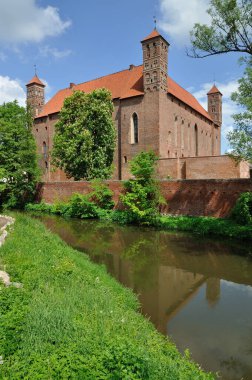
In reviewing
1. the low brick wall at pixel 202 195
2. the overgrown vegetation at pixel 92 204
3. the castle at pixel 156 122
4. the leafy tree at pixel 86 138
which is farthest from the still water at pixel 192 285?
the castle at pixel 156 122

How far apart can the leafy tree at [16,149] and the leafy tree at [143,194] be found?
11379mm

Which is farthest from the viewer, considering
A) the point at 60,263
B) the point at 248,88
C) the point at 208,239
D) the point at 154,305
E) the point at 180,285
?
the point at 208,239

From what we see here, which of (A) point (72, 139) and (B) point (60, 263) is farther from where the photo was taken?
(A) point (72, 139)

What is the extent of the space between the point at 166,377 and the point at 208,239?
461 inches

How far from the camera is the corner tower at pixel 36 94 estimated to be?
40.8 meters

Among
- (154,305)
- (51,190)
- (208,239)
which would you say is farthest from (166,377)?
(51,190)

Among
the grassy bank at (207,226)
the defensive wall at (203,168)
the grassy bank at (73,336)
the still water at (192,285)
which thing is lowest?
the still water at (192,285)

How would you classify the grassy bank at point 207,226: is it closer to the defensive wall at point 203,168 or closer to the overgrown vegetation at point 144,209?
the overgrown vegetation at point 144,209

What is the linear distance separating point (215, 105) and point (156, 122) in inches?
755

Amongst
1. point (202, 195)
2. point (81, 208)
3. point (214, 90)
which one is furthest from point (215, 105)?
point (202, 195)

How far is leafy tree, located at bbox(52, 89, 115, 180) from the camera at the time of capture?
23922 mm

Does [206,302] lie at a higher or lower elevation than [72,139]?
lower

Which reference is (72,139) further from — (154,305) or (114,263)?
(154,305)

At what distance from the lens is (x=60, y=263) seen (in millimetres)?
7797
